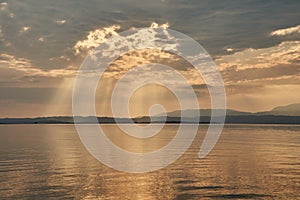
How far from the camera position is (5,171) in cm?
6066

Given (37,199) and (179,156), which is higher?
(179,156)

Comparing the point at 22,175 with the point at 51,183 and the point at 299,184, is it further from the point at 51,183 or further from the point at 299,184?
the point at 299,184

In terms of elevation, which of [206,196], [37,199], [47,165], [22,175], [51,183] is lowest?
[206,196]

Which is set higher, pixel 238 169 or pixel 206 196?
pixel 238 169

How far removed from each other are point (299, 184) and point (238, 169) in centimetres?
1498

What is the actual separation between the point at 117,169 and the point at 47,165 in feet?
45.3

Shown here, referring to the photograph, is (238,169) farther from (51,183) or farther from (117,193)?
(51,183)

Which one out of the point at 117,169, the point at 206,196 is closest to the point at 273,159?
the point at 117,169

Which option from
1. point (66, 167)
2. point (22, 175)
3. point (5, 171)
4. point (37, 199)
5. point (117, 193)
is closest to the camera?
point (37, 199)

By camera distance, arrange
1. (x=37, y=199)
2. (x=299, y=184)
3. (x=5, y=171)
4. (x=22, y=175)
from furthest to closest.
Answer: (x=5, y=171)
(x=22, y=175)
(x=299, y=184)
(x=37, y=199)

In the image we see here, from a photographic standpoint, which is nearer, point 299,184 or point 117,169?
point 299,184

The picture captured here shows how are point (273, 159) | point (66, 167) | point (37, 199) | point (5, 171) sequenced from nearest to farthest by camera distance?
point (37, 199), point (5, 171), point (66, 167), point (273, 159)

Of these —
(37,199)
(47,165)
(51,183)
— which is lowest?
(37,199)

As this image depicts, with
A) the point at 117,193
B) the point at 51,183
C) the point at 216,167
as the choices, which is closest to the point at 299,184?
the point at 216,167
